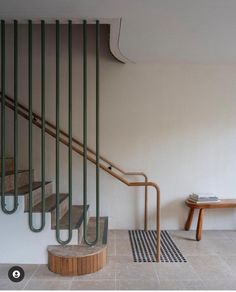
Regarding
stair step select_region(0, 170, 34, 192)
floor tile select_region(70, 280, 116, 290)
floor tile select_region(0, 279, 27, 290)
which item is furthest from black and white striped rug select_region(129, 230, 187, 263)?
stair step select_region(0, 170, 34, 192)

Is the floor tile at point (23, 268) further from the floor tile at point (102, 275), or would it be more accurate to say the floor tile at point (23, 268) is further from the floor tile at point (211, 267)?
the floor tile at point (211, 267)

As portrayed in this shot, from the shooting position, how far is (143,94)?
438 centimetres

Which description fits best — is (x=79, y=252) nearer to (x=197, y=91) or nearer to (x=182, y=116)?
(x=182, y=116)

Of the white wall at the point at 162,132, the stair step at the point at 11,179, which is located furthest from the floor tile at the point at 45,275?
the white wall at the point at 162,132

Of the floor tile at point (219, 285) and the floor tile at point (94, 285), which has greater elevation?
the floor tile at point (94, 285)

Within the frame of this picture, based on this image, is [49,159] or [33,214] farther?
[49,159]

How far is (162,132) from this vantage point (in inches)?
173

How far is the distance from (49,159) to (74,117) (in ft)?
2.28

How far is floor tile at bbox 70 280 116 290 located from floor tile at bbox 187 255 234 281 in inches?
32.4

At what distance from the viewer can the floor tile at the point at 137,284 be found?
2.50m

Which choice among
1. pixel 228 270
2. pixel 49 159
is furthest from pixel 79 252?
pixel 49 159

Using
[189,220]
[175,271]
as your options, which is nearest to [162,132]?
[189,220]

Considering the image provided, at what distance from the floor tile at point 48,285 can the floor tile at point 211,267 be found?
1.21 meters

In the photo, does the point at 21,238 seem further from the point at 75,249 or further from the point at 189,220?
the point at 189,220
